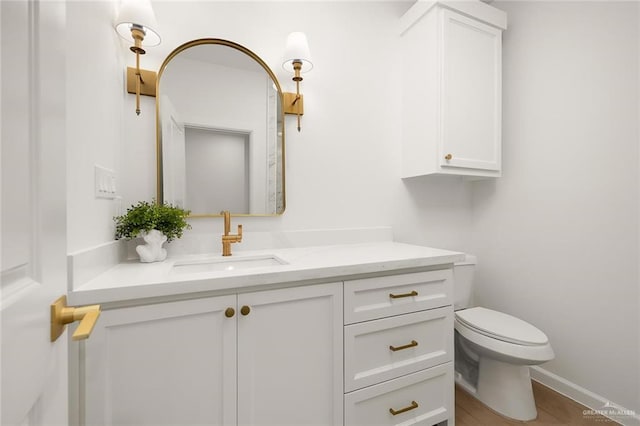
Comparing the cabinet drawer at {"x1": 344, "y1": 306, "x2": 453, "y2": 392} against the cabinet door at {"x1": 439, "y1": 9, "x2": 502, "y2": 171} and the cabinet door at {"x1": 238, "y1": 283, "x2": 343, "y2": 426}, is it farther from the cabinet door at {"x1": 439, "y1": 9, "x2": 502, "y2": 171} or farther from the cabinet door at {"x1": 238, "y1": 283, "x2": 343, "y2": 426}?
the cabinet door at {"x1": 439, "y1": 9, "x2": 502, "y2": 171}

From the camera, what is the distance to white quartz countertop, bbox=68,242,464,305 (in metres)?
0.87

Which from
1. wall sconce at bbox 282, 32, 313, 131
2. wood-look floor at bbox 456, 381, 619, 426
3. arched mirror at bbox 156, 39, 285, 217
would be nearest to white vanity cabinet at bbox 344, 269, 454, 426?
wood-look floor at bbox 456, 381, 619, 426

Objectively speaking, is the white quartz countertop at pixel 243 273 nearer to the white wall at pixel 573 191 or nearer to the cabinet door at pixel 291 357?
the cabinet door at pixel 291 357

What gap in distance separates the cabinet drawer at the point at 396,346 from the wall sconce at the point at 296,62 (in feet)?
3.89

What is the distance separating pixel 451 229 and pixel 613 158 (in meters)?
0.95

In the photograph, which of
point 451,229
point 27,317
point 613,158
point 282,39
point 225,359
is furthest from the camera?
point 451,229

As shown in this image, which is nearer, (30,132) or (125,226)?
(30,132)

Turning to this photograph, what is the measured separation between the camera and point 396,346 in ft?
4.22

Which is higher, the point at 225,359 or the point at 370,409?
the point at 225,359

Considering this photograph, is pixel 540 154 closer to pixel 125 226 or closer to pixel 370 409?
pixel 370 409

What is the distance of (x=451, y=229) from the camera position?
7.23 ft

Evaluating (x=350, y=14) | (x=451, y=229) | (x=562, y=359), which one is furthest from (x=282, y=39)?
(x=562, y=359)

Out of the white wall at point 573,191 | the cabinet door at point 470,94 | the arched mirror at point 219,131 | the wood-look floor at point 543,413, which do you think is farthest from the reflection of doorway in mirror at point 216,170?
the white wall at point 573,191

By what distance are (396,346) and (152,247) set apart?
3.72 feet
